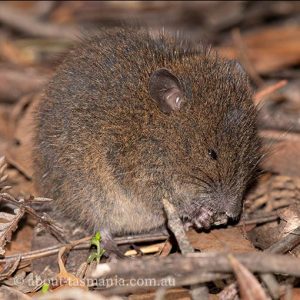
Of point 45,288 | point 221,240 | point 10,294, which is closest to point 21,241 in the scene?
point 10,294

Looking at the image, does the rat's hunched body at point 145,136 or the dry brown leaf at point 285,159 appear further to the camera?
the dry brown leaf at point 285,159

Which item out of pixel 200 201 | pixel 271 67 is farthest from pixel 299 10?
pixel 200 201

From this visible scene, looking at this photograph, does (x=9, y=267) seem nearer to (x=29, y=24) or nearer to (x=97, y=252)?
(x=97, y=252)

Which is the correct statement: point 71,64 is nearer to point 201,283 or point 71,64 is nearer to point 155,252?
point 155,252

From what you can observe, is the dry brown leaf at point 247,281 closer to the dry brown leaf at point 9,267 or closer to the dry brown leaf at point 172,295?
the dry brown leaf at point 172,295

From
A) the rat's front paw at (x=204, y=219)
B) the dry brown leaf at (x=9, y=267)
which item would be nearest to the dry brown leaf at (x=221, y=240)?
the rat's front paw at (x=204, y=219)

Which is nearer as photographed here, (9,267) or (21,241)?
(9,267)
